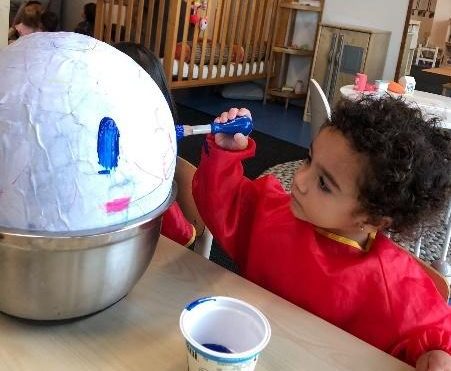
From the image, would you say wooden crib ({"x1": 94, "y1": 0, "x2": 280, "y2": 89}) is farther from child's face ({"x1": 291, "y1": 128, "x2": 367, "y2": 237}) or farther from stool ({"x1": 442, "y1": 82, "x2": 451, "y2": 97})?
child's face ({"x1": 291, "y1": 128, "x2": 367, "y2": 237})

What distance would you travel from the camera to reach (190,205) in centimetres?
108

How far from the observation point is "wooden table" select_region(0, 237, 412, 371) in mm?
524

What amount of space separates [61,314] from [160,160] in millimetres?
177

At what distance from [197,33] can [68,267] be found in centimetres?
345

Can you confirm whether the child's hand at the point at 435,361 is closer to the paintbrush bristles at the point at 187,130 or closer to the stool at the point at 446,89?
the paintbrush bristles at the point at 187,130

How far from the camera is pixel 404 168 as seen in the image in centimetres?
69

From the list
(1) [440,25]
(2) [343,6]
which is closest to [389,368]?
(2) [343,6]

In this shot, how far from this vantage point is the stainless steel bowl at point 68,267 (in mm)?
465

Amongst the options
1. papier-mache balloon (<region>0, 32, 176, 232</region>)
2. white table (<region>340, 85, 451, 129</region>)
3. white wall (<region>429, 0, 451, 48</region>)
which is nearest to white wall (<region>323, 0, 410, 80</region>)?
white table (<region>340, 85, 451, 129</region>)

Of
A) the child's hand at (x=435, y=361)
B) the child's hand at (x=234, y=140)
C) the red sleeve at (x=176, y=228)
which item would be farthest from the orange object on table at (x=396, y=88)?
the child's hand at (x=435, y=361)

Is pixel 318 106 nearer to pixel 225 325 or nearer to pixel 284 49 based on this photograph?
pixel 225 325

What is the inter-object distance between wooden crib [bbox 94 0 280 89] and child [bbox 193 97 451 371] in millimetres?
2852

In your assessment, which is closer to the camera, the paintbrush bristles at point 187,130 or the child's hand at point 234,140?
the paintbrush bristles at point 187,130

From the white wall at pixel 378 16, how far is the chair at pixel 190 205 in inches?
142
